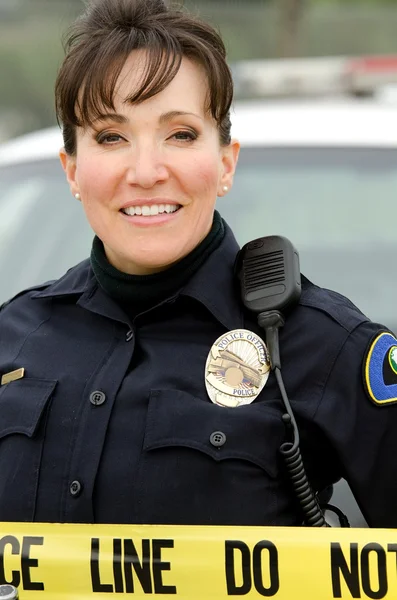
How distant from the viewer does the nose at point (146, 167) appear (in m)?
2.01

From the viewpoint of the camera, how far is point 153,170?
2.01m

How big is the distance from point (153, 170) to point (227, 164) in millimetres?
243

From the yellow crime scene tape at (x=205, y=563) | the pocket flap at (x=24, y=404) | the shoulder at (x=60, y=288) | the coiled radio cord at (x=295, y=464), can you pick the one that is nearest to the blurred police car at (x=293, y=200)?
the shoulder at (x=60, y=288)

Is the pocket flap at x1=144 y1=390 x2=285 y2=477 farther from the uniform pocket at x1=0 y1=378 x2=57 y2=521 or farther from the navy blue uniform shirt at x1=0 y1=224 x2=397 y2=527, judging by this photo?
the uniform pocket at x1=0 y1=378 x2=57 y2=521

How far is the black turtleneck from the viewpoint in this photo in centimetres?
212

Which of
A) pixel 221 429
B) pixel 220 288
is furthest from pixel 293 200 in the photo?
pixel 221 429

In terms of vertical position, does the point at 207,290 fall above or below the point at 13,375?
above

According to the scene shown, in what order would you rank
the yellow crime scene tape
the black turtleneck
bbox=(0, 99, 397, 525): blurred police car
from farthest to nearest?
bbox=(0, 99, 397, 525): blurred police car < the black turtleneck < the yellow crime scene tape

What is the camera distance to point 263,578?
1.77 m

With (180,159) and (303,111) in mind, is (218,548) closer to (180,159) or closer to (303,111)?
(180,159)

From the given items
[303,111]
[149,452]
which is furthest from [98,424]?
[303,111]

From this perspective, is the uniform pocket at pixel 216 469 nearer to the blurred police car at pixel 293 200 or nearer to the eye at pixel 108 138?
the eye at pixel 108 138

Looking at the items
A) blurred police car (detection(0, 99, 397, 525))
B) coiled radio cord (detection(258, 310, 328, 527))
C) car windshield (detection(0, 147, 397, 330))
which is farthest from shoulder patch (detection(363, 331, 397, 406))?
car windshield (detection(0, 147, 397, 330))

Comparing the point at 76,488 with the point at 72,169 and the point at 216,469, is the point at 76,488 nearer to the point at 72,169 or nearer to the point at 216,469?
the point at 216,469
